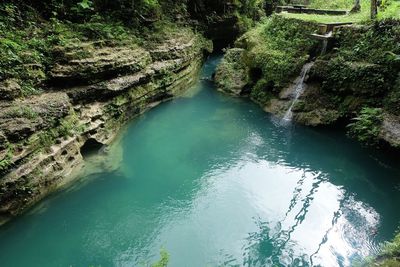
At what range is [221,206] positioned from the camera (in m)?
8.56

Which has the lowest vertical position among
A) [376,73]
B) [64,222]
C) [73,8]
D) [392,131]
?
[64,222]

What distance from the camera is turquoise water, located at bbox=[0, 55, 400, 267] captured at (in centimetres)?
716

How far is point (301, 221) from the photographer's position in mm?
8109

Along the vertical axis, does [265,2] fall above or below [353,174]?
above

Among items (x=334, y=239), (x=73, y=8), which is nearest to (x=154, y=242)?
(x=334, y=239)

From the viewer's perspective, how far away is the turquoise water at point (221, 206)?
23.5 ft

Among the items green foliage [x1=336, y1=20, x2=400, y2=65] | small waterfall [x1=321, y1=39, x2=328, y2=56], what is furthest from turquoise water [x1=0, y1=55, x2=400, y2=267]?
small waterfall [x1=321, y1=39, x2=328, y2=56]

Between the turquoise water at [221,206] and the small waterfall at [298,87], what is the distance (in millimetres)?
1004

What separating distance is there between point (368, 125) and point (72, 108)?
9.33 m

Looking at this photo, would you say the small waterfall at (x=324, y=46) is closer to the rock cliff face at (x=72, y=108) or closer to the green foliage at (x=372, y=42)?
the green foliage at (x=372, y=42)

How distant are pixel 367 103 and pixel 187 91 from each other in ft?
27.0

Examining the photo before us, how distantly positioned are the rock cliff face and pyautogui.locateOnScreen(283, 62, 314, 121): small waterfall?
529cm

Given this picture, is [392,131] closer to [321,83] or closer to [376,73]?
[376,73]

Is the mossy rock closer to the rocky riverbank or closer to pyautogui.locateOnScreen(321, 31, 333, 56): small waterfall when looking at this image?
the rocky riverbank
